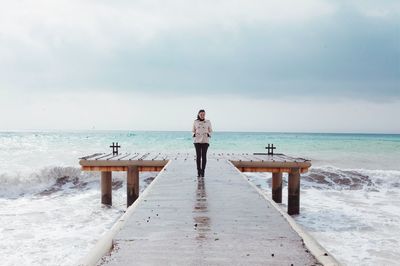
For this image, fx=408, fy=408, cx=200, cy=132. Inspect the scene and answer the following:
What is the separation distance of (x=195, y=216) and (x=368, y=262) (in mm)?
5674

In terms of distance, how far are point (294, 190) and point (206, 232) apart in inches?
427

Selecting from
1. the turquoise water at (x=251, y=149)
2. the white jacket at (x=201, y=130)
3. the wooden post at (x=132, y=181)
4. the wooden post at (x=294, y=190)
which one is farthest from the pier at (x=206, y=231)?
the turquoise water at (x=251, y=149)

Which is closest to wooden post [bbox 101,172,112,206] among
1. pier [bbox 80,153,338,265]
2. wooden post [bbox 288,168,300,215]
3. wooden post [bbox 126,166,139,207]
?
wooden post [bbox 126,166,139,207]

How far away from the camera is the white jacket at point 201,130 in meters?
11.0

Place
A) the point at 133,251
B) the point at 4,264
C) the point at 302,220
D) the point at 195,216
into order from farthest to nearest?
the point at 302,220 → the point at 4,264 → the point at 195,216 → the point at 133,251

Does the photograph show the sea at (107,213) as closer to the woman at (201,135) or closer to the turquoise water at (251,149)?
the woman at (201,135)

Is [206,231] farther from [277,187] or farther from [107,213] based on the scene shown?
[277,187]

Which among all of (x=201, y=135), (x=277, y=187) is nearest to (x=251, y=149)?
(x=277, y=187)

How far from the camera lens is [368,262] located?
31.7 ft

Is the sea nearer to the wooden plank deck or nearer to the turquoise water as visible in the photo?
the wooden plank deck

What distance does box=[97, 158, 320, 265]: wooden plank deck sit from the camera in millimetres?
4086

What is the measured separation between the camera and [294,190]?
15.4 metres

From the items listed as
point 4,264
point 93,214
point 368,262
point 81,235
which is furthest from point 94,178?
point 368,262

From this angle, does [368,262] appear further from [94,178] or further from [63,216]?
[94,178]
